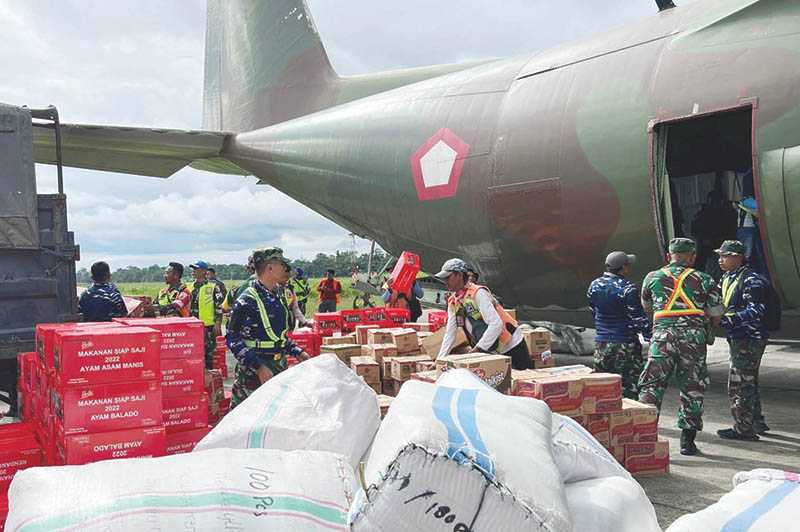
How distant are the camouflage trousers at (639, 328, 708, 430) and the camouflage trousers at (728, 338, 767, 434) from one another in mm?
495

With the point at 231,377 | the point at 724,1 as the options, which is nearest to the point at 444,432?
the point at 724,1

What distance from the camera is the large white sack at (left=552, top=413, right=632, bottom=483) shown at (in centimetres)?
259

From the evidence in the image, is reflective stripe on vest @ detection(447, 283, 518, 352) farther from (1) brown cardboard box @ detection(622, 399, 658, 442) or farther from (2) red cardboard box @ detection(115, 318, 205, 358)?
(2) red cardboard box @ detection(115, 318, 205, 358)

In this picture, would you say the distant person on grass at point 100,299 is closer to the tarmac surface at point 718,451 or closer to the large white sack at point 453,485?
the tarmac surface at point 718,451

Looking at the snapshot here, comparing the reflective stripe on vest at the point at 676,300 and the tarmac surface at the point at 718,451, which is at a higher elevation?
the reflective stripe on vest at the point at 676,300

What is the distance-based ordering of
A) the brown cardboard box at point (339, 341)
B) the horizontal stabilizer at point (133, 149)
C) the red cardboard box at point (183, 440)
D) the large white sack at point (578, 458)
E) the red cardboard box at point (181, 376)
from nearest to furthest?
the large white sack at point (578, 458), the red cardboard box at point (183, 440), the red cardboard box at point (181, 376), the brown cardboard box at point (339, 341), the horizontal stabilizer at point (133, 149)

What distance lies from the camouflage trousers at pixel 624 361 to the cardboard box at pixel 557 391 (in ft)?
4.31

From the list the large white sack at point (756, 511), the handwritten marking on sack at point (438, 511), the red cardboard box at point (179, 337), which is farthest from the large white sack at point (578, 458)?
the red cardboard box at point (179, 337)

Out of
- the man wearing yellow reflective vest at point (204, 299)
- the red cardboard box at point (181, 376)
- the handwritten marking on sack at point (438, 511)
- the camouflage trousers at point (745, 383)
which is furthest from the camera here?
the man wearing yellow reflective vest at point (204, 299)

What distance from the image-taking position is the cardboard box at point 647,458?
4.66m

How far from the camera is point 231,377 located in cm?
945

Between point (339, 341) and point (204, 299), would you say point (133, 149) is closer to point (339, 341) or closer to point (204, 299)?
point (204, 299)

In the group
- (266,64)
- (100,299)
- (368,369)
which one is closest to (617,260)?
(368,369)

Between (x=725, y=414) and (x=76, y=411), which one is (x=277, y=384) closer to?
(x=76, y=411)
